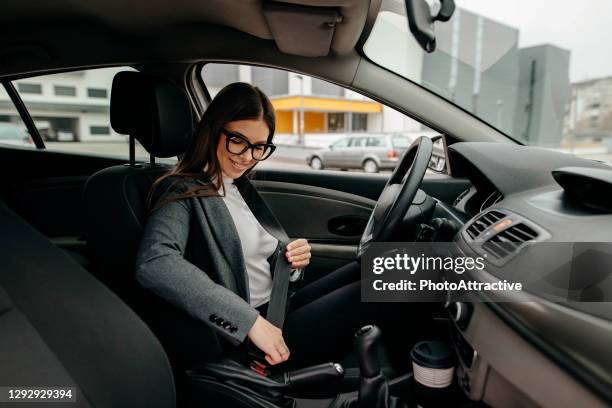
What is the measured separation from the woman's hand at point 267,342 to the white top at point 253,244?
0.25m

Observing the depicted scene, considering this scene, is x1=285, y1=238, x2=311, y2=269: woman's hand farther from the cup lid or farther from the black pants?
the cup lid

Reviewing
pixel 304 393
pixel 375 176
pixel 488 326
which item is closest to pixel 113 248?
pixel 304 393

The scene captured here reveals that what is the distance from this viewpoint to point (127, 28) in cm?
206

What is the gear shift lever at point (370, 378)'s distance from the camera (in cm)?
113

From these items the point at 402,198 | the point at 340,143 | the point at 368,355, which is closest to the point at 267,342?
the point at 368,355

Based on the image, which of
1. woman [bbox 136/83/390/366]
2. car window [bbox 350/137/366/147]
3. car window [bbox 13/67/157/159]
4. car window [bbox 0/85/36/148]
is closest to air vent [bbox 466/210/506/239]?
woman [bbox 136/83/390/366]

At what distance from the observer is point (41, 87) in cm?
273

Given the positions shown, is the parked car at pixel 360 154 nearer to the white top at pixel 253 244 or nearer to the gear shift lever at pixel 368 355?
the white top at pixel 253 244

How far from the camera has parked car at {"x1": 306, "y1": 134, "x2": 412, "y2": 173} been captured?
8164 millimetres

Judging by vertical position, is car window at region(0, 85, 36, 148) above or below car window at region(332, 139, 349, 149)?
above

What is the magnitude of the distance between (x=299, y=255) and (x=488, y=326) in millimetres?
614

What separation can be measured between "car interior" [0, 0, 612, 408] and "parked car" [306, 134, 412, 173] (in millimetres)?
5584

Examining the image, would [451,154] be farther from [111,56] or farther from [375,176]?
[111,56]

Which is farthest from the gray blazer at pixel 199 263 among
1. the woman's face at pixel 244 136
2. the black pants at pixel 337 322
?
the black pants at pixel 337 322
